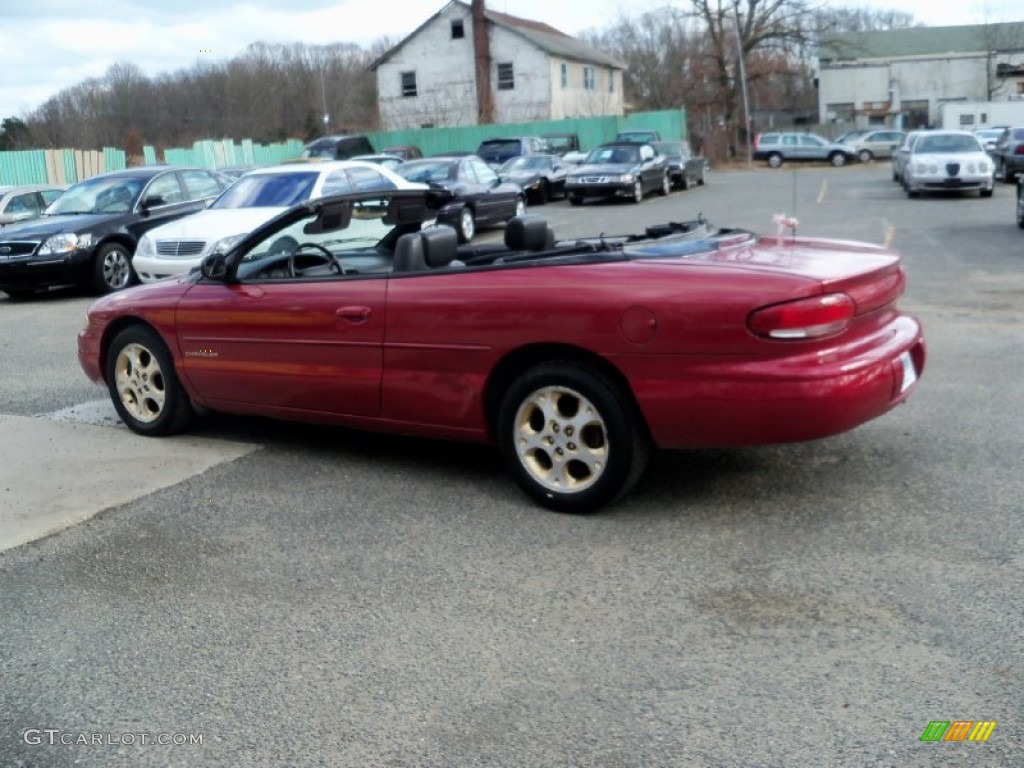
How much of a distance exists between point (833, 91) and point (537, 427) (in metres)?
78.7

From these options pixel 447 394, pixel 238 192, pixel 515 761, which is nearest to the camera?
pixel 515 761

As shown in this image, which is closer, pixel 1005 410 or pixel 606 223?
pixel 1005 410

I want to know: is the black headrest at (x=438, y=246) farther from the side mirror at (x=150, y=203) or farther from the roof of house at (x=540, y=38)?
the roof of house at (x=540, y=38)

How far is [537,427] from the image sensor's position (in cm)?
525

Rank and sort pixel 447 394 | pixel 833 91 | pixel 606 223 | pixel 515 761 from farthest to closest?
1. pixel 833 91
2. pixel 606 223
3. pixel 447 394
4. pixel 515 761

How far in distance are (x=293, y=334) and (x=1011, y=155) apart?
2683 centimetres

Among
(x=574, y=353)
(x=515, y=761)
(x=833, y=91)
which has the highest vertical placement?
(x=833, y=91)

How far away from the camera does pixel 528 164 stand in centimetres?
2897

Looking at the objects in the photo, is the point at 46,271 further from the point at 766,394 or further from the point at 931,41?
the point at 931,41

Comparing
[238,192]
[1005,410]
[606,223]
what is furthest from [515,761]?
[606,223]

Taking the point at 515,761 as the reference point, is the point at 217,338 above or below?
above

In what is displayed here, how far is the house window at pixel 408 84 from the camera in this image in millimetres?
58531

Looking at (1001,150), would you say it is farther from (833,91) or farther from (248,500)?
(833,91)

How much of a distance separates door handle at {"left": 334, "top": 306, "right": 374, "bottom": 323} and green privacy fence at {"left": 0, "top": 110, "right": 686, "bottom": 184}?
29606 mm
